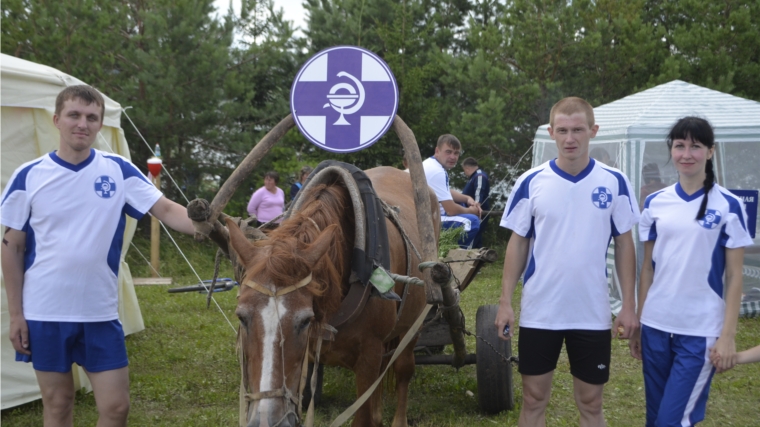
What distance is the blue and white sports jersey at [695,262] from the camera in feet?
9.16

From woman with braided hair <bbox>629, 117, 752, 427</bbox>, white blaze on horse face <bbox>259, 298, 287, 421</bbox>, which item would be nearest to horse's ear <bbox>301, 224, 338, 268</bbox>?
white blaze on horse face <bbox>259, 298, 287, 421</bbox>

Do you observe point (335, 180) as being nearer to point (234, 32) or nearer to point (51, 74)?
point (51, 74)

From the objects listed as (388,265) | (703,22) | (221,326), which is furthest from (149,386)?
(703,22)

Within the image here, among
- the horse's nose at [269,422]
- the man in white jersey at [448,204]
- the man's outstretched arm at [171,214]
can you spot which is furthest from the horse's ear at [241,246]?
the man in white jersey at [448,204]

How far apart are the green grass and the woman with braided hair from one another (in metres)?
1.77

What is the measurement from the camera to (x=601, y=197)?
2.91m

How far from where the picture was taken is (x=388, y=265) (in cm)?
321

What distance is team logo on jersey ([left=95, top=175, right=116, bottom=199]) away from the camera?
296 cm

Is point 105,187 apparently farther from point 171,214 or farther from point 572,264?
point 572,264

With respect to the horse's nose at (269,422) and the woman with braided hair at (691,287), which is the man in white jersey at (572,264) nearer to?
the woman with braided hair at (691,287)

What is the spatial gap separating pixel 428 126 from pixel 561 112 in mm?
10538

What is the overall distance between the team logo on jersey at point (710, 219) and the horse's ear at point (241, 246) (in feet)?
6.12

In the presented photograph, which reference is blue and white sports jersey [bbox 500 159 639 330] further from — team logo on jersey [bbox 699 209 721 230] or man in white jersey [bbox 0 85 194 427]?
man in white jersey [bbox 0 85 194 427]

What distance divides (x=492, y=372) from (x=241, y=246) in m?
2.38
